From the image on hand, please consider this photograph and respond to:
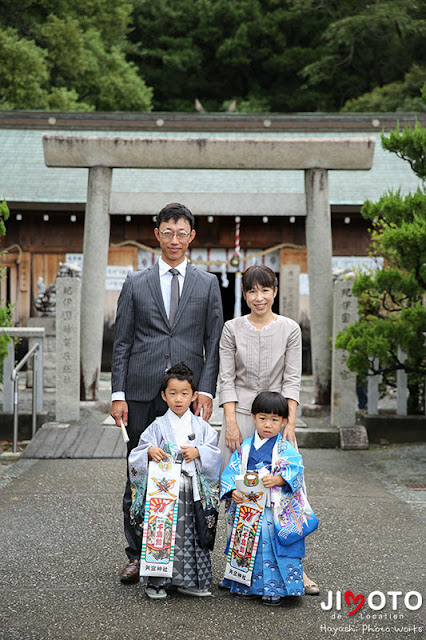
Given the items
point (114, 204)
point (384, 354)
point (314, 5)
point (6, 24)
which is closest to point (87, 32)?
point (6, 24)

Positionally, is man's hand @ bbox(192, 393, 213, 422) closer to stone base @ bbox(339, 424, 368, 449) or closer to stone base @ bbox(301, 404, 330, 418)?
stone base @ bbox(339, 424, 368, 449)

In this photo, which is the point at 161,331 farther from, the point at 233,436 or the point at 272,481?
the point at 272,481

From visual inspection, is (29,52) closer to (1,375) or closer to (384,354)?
(1,375)

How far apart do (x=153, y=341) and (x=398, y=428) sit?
14.8ft

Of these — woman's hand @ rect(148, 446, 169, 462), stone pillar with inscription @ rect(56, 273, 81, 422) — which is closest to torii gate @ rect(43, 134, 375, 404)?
stone pillar with inscription @ rect(56, 273, 81, 422)

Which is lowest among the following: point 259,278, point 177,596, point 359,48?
point 177,596

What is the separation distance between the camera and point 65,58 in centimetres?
1862

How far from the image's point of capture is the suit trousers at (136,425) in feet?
12.2

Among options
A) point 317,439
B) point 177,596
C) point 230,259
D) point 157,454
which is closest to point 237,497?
point 157,454

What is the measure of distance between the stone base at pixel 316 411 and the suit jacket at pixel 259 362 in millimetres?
4647

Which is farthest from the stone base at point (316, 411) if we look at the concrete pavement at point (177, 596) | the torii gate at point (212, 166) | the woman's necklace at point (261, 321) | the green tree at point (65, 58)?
the green tree at point (65, 58)

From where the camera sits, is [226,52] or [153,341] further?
[226,52]

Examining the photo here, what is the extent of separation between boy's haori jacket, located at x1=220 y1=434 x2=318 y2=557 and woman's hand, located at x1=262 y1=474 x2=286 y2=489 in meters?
0.02

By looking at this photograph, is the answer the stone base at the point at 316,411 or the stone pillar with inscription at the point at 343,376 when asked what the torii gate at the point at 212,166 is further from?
the stone pillar with inscription at the point at 343,376
